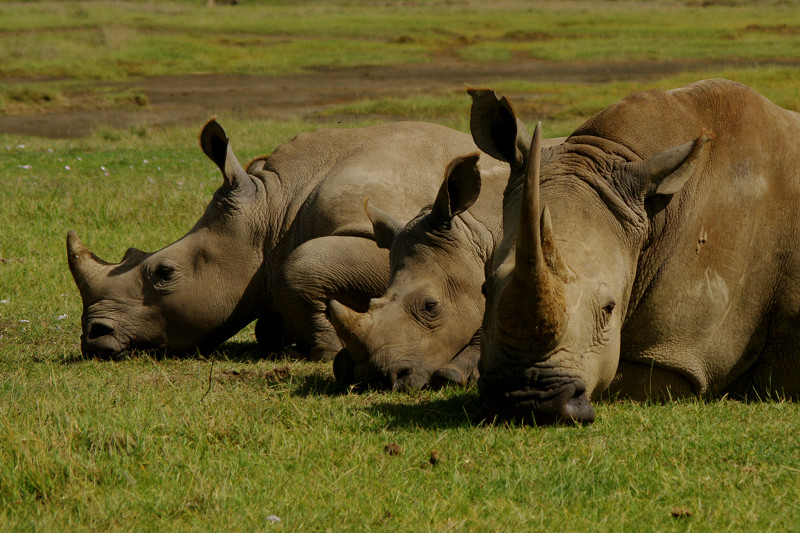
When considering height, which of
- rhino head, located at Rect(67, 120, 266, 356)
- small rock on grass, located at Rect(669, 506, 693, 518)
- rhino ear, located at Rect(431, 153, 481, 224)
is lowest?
rhino head, located at Rect(67, 120, 266, 356)

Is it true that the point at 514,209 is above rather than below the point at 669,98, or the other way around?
below

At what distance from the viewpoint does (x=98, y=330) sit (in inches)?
314

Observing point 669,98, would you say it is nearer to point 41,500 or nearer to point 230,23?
point 41,500

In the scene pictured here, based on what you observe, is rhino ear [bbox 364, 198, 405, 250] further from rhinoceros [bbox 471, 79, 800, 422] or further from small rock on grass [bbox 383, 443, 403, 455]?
small rock on grass [bbox 383, 443, 403, 455]

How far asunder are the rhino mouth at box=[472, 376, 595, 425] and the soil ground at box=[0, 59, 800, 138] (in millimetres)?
16827

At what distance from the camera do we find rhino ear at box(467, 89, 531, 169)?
571cm

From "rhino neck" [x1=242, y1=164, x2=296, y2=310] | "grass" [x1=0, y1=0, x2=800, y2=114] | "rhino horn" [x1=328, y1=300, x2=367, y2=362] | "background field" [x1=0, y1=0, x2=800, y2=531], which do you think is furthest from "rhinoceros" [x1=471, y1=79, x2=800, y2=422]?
"grass" [x1=0, y1=0, x2=800, y2=114]

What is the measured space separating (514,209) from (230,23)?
152 ft

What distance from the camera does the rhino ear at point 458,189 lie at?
258 inches

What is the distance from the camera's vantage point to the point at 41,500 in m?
4.41

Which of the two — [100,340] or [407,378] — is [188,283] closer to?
[100,340]

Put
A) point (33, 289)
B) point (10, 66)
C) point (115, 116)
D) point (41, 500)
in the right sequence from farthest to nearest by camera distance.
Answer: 1. point (10, 66)
2. point (115, 116)
3. point (33, 289)
4. point (41, 500)

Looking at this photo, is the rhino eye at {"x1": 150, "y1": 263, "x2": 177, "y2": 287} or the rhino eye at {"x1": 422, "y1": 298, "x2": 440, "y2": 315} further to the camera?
the rhino eye at {"x1": 150, "y1": 263, "x2": 177, "y2": 287}

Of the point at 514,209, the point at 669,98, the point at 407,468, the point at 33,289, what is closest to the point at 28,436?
the point at 407,468
